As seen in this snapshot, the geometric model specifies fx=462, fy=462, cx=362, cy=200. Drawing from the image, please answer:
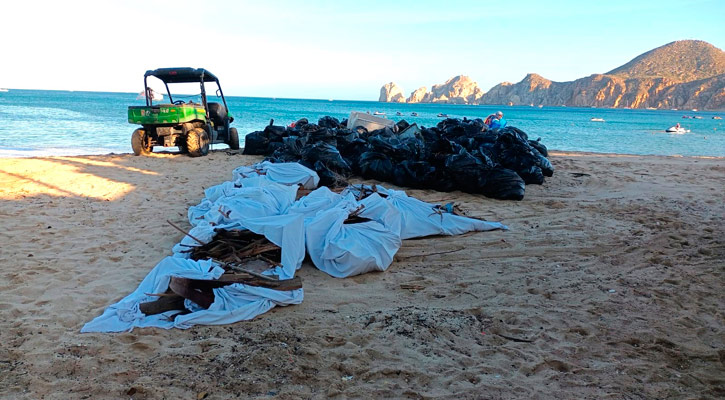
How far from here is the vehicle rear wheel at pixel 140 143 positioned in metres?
11.0

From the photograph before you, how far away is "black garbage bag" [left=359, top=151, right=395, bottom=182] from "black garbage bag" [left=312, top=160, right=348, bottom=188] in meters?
0.47

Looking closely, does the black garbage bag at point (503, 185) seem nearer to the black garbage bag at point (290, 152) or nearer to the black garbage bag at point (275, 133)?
the black garbage bag at point (290, 152)

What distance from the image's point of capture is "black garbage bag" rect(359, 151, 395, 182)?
299 inches

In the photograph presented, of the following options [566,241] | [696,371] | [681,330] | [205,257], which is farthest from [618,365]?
[205,257]

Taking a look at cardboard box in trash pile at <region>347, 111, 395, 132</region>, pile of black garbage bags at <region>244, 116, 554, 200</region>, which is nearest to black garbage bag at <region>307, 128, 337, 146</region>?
pile of black garbage bags at <region>244, 116, 554, 200</region>

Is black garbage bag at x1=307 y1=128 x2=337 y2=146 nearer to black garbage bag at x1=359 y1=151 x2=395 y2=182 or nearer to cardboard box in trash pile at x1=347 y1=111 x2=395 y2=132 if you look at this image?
black garbage bag at x1=359 y1=151 x2=395 y2=182

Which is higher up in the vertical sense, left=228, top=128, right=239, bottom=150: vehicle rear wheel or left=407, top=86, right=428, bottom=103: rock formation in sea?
left=407, top=86, right=428, bottom=103: rock formation in sea

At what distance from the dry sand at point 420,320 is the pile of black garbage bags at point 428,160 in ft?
3.71

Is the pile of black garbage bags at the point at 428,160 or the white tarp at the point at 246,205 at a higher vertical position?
the pile of black garbage bags at the point at 428,160

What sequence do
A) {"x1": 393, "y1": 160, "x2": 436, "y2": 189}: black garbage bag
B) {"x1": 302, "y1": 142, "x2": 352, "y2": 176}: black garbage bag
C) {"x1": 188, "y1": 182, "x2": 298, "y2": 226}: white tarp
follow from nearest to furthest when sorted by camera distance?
1. {"x1": 188, "y1": 182, "x2": 298, "y2": 226}: white tarp
2. {"x1": 393, "y1": 160, "x2": 436, "y2": 189}: black garbage bag
3. {"x1": 302, "y1": 142, "x2": 352, "y2": 176}: black garbage bag

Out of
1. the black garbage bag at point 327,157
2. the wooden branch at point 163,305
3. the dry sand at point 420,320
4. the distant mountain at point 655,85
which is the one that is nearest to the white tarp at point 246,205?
the dry sand at point 420,320

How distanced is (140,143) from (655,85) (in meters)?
109

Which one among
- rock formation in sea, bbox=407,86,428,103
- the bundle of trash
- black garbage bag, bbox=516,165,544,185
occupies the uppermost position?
rock formation in sea, bbox=407,86,428,103

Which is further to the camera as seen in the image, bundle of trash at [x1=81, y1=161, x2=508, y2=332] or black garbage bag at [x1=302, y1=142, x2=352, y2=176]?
black garbage bag at [x1=302, y1=142, x2=352, y2=176]
